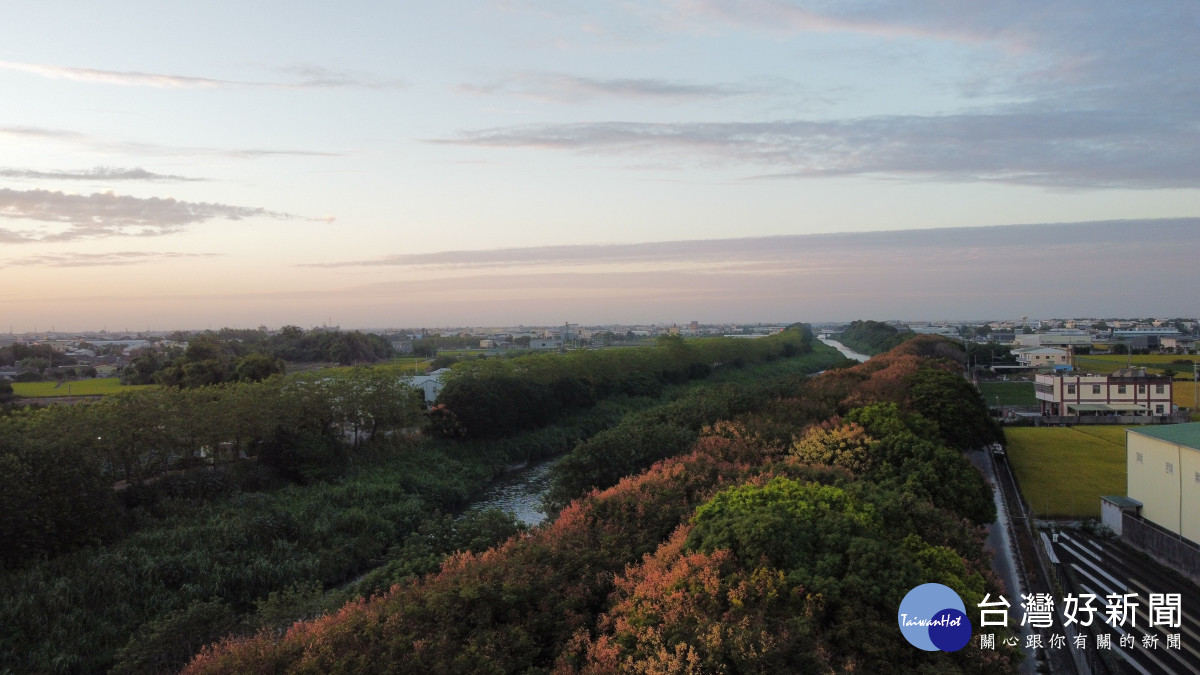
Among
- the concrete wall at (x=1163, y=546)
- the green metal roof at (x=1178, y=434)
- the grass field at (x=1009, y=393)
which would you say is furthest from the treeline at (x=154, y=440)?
the grass field at (x=1009, y=393)

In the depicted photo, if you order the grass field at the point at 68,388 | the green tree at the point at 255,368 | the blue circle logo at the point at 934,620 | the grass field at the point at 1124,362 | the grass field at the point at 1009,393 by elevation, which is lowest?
the grass field at the point at 1009,393

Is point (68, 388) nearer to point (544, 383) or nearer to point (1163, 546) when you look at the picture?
point (544, 383)

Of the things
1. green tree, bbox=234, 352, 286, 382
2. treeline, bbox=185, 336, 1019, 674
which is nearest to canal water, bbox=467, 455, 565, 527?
treeline, bbox=185, 336, 1019, 674

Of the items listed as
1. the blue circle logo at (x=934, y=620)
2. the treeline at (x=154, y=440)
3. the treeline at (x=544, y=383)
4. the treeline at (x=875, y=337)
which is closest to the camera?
the blue circle logo at (x=934, y=620)

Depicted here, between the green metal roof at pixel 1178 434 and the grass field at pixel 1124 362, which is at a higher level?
the green metal roof at pixel 1178 434

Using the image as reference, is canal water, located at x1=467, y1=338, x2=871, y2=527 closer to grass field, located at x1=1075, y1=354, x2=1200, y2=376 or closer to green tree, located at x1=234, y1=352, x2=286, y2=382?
green tree, located at x1=234, y1=352, x2=286, y2=382

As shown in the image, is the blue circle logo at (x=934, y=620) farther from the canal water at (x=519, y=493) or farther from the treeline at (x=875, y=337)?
the treeline at (x=875, y=337)
